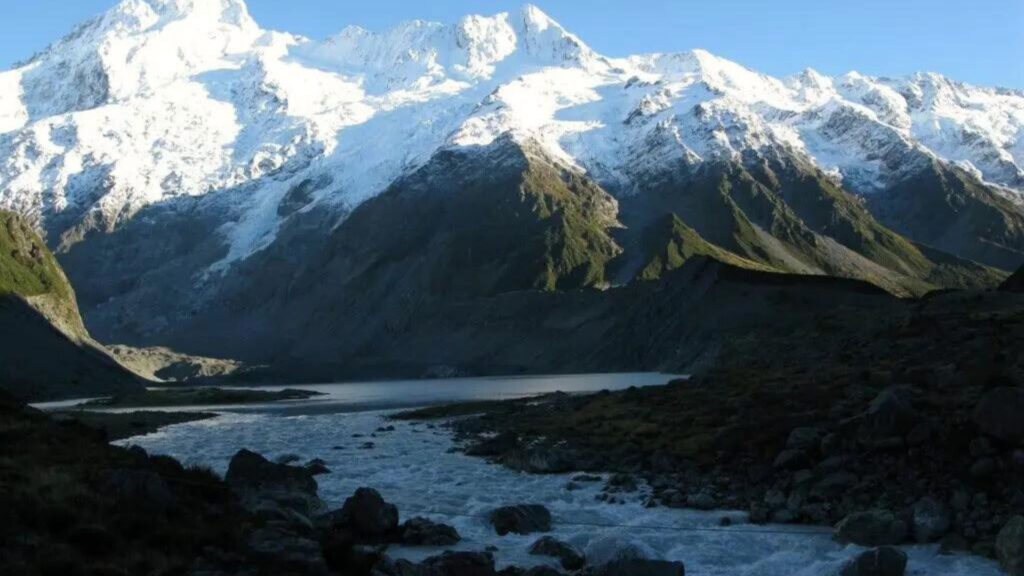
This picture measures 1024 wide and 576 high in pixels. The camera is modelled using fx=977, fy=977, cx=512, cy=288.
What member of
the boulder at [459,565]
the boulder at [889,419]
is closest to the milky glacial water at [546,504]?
the boulder at [459,565]

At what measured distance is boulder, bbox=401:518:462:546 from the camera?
37.1m

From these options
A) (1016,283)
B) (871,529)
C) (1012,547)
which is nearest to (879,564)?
(1012,547)

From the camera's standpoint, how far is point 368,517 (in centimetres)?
3800

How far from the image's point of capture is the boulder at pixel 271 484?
1531 inches

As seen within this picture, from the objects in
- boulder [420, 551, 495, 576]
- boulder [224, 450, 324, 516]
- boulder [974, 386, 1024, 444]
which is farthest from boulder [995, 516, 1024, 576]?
boulder [224, 450, 324, 516]

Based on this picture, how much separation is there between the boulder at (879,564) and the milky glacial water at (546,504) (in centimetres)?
99

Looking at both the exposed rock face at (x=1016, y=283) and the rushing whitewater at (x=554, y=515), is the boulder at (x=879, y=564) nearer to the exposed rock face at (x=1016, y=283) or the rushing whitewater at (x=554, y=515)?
the rushing whitewater at (x=554, y=515)

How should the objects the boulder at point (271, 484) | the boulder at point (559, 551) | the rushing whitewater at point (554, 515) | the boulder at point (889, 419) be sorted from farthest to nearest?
the boulder at point (889, 419), the boulder at point (271, 484), the boulder at point (559, 551), the rushing whitewater at point (554, 515)

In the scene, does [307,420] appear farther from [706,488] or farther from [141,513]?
[141,513]

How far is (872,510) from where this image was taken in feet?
124

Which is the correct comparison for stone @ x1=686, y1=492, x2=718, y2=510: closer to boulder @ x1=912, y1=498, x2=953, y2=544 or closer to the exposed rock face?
boulder @ x1=912, y1=498, x2=953, y2=544

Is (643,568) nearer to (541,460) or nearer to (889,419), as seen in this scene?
(889,419)

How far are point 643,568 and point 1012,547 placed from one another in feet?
39.6

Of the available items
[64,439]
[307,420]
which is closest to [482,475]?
[64,439]
